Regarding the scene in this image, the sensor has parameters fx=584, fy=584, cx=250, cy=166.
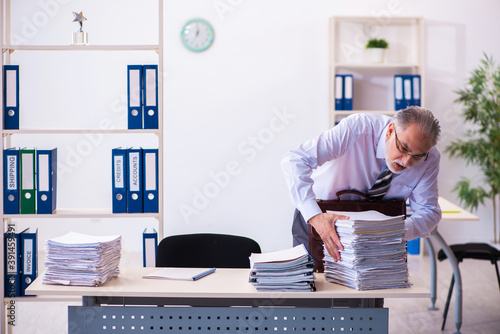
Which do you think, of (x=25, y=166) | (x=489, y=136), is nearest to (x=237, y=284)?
(x=25, y=166)

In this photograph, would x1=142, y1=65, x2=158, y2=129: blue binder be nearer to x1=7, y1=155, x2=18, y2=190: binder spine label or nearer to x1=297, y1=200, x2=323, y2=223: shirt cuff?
x1=7, y1=155, x2=18, y2=190: binder spine label

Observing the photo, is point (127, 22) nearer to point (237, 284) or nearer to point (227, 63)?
point (227, 63)

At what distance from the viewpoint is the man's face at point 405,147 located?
6.56 ft

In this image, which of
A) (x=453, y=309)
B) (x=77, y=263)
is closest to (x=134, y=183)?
(x=77, y=263)

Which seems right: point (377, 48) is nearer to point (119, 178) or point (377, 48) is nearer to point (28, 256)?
point (119, 178)

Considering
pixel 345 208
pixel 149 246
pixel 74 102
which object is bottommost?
pixel 149 246

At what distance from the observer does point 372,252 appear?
1941 mm

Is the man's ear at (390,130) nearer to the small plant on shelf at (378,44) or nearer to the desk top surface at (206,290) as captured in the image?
the desk top surface at (206,290)

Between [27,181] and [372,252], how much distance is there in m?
1.92

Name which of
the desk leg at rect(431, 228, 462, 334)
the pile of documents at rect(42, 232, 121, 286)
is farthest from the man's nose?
the desk leg at rect(431, 228, 462, 334)

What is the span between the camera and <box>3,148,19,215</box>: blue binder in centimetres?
300

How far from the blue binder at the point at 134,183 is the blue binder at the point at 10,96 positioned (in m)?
0.67

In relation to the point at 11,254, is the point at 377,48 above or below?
above

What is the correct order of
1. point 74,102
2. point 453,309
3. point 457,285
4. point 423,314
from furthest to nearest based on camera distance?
point 74,102 < point 453,309 < point 423,314 < point 457,285
